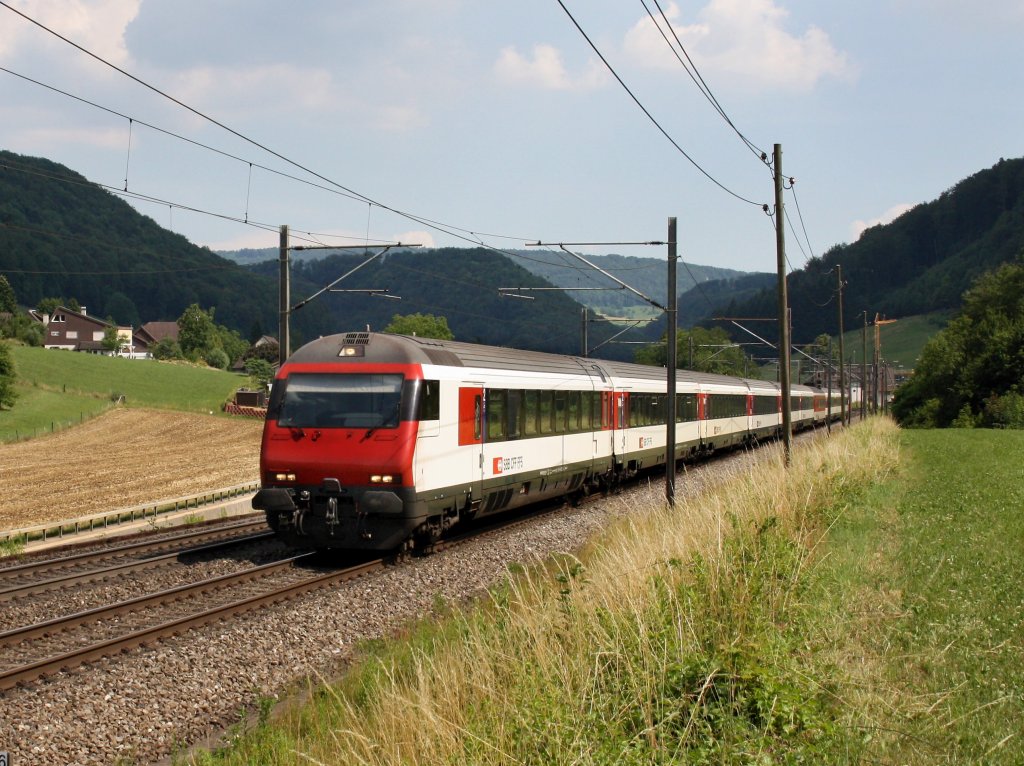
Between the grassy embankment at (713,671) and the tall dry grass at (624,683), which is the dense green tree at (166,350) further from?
the tall dry grass at (624,683)

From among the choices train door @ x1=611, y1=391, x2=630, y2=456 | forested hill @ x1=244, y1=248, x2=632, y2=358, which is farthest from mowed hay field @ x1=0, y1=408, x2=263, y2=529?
forested hill @ x1=244, y1=248, x2=632, y2=358

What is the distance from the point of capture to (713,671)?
20.0 ft

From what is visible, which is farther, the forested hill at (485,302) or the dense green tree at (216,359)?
the dense green tree at (216,359)

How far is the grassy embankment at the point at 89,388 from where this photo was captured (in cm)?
5728

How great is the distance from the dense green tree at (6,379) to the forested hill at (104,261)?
315 feet

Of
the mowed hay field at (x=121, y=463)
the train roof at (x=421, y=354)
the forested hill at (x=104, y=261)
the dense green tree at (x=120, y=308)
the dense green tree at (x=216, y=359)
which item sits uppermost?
the forested hill at (x=104, y=261)

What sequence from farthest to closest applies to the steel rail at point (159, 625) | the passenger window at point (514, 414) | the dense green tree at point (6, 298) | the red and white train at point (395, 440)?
the dense green tree at point (6, 298), the passenger window at point (514, 414), the red and white train at point (395, 440), the steel rail at point (159, 625)

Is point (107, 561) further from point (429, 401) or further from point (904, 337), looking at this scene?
point (904, 337)

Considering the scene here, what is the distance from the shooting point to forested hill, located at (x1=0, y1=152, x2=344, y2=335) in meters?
164

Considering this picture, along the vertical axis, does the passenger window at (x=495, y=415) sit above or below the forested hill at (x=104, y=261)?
below

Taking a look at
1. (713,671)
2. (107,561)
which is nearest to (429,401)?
(107,561)

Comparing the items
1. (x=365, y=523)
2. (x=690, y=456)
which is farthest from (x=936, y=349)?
(x=365, y=523)

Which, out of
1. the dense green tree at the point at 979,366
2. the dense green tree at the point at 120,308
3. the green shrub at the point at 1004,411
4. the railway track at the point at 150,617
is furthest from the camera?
the dense green tree at the point at 120,308

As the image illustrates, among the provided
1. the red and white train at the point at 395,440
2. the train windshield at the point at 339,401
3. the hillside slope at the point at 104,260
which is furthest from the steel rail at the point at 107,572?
the hillside slope at the point at 104,260
